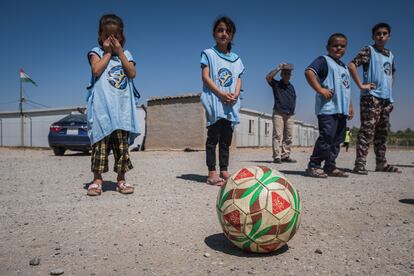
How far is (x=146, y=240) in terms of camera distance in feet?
8.67

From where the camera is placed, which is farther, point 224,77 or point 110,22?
point 224,77

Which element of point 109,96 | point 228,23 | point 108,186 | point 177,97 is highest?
point 177,97

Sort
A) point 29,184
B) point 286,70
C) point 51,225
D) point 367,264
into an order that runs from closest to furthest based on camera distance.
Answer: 1. point 367,264
2. point 51,225
3. point 29,184
4. point 286,70

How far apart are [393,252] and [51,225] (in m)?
2.68

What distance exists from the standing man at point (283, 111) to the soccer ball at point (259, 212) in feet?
20.8

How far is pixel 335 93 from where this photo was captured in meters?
5.69

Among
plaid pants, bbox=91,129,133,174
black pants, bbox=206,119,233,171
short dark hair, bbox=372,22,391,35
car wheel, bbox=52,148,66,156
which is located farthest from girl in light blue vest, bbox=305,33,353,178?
car wheel, bbox=52,148,66,156

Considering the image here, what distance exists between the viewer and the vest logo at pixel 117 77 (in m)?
4.20

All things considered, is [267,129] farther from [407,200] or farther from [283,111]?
[407,200]

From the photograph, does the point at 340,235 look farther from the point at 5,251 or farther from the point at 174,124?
the point at 174,124

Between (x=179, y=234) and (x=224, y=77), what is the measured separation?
274cm

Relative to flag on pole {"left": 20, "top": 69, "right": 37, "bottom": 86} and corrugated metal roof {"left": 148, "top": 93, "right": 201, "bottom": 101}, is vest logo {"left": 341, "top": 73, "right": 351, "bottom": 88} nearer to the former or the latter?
corrugated metal roof {"left": 148, "top": 93, "right": 201, "bottom": 101}

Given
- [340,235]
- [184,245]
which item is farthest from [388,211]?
[184,245]

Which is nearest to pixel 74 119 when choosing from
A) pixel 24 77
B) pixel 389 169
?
pixel 389 169
